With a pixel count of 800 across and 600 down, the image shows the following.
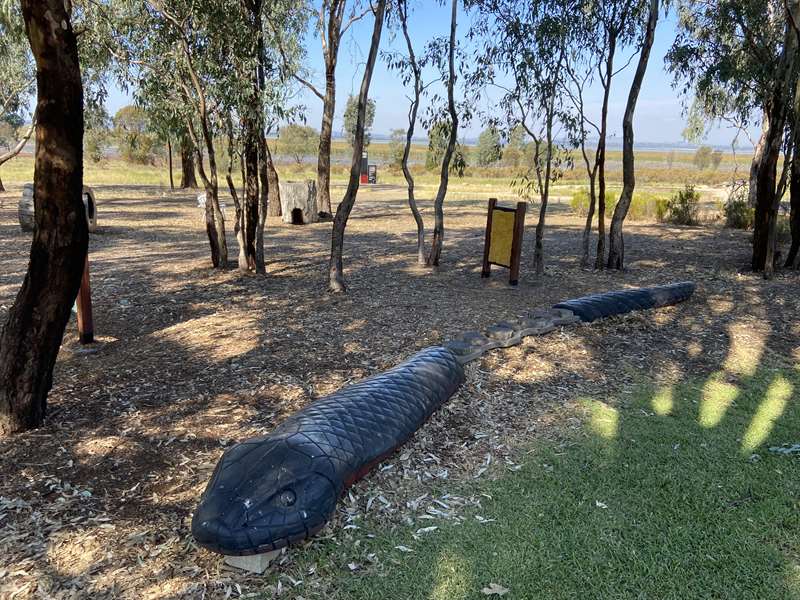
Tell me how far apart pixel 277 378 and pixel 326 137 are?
1178 cm

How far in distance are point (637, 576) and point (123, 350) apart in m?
4.82

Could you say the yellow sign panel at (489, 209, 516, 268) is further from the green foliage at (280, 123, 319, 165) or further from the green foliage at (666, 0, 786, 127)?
the green foliage at (280, 123, 319, 165)

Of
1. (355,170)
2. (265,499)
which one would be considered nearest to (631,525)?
(265,499)

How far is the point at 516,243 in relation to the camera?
28.6ft

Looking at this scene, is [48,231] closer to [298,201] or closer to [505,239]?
[505,239]

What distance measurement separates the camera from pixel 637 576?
2830 mm

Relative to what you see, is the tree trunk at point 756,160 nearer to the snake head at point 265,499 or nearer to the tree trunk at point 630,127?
the tree trunk at point 630,127

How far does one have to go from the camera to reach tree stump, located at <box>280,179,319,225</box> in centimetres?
1605

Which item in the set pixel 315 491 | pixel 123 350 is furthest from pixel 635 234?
pixel 315 491

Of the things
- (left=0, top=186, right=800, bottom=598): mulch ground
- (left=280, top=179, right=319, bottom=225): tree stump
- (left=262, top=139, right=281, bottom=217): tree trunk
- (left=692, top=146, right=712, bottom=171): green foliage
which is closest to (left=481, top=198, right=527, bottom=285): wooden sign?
(left=0, top=186, right=800, bottom=598): mulch ground

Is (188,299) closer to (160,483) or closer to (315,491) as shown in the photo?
(160,483)

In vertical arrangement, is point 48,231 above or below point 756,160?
below

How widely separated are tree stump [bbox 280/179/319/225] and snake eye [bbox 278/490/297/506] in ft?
45.0

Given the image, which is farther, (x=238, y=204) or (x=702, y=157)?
(x=702, y=157)
